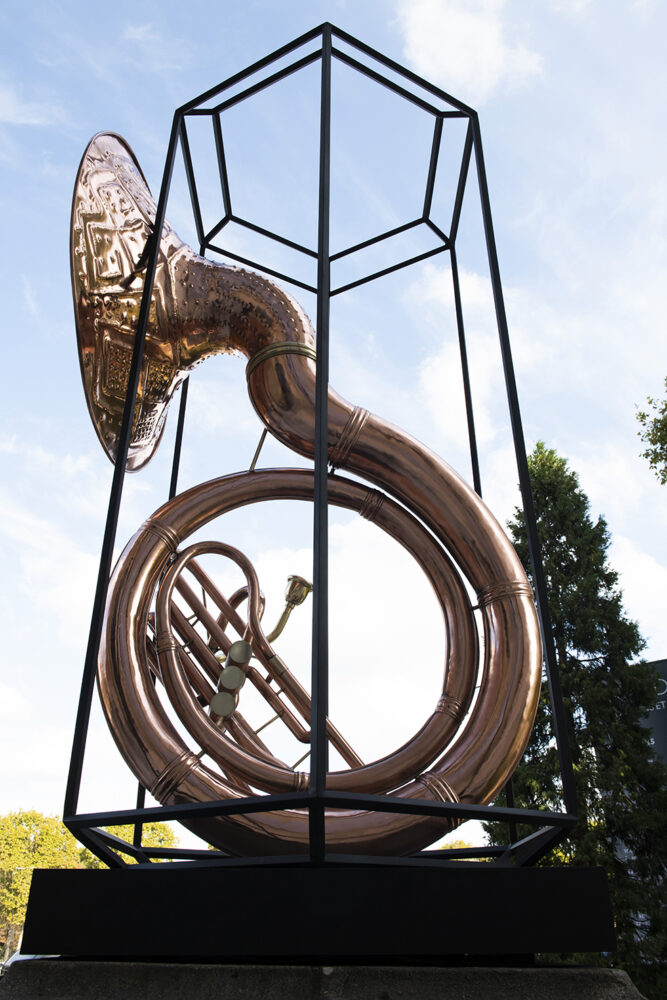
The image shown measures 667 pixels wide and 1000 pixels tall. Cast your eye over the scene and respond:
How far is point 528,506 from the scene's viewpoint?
2.51 metres

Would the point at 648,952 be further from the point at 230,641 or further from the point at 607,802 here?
the point at 230,641

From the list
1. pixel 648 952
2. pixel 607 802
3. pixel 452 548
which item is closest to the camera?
pixel 452 548

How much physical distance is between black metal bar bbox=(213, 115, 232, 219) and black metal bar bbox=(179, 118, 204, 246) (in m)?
0.17

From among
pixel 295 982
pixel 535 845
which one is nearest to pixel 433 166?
pixel 535 845

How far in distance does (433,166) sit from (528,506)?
2.52 m

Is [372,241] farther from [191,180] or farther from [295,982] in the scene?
[295,982]

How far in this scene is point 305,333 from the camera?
3.34 metres

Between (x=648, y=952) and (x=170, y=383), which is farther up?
(x=170, y=383)

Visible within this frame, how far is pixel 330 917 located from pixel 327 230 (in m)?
2.04

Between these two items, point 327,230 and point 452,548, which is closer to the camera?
point 327,230

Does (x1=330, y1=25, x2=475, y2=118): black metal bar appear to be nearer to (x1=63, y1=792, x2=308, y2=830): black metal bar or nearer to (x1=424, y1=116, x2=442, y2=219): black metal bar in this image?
(x1=424, y1=116, x2=442, y2=219): black metal bar

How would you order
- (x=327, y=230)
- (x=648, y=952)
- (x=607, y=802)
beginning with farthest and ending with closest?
1. (x=607, y=802)
2. (x=648, y=952)
3. (x=327, y=230)

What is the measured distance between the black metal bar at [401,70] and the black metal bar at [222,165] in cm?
108

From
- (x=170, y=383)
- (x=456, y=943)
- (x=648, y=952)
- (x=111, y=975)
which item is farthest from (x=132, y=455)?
(x=648, y=952)
